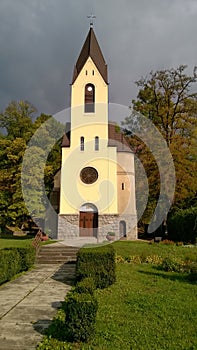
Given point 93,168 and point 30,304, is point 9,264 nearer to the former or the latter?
point 30,304

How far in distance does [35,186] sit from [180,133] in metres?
13.2

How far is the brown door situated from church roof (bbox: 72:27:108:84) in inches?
459

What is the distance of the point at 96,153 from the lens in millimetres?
24984

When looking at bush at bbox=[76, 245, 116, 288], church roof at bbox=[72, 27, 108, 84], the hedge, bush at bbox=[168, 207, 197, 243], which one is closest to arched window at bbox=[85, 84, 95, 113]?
church roof at bbox=[72, 27, 108, 84]

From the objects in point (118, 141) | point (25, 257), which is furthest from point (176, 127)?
point (25, 257)

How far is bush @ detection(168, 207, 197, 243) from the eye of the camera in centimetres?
2147

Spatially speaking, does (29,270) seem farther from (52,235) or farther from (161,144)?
(161,144)

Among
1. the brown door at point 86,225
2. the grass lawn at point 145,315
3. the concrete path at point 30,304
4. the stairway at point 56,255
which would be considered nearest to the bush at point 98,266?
the grass lawn at point 145,315

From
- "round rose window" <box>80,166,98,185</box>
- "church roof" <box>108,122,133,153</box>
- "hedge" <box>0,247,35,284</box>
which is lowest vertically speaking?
"hedge" <box>0,247,35,284</box>

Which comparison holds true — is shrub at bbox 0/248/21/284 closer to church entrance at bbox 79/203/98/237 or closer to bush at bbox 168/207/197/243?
church entrance at bbox 79/203/98/237

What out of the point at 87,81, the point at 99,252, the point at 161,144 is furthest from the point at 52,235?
the point at 99,252

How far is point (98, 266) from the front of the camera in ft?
31.6

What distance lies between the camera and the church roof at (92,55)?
26.7 metres

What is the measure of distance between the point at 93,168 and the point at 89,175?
648mm
